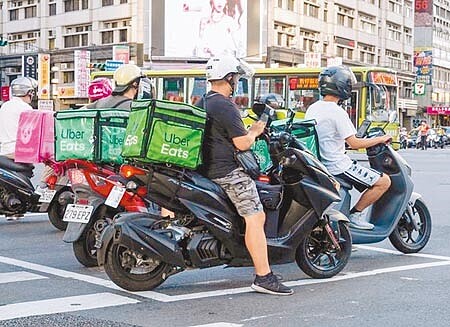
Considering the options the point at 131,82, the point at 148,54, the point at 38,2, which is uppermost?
the point at 38,2

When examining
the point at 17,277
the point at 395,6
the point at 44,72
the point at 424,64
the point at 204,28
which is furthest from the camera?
the point at 424,64

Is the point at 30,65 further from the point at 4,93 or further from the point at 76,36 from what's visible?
the point at 76,36

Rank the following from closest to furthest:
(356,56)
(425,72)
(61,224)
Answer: (61,224) < (356,56) < (425,72)

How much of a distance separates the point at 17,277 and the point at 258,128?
255cm

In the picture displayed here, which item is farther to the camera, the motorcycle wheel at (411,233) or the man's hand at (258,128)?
the motorcycle wheel at (411,233)

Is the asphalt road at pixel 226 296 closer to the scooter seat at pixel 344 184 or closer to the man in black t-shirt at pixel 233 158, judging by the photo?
the man in black t-shirt at pixel 233 158

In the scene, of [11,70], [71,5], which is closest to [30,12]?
[11,70]

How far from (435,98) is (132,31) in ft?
144

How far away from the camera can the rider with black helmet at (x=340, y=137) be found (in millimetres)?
7773

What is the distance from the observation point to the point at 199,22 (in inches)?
2051

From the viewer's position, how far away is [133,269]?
638cm

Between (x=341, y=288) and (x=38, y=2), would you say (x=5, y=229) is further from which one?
(x=38, y=2)

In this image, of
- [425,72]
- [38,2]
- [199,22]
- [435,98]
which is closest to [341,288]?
[199,22]

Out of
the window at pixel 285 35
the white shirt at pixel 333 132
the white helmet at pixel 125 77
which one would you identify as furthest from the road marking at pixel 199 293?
the window at pixel 285 35
